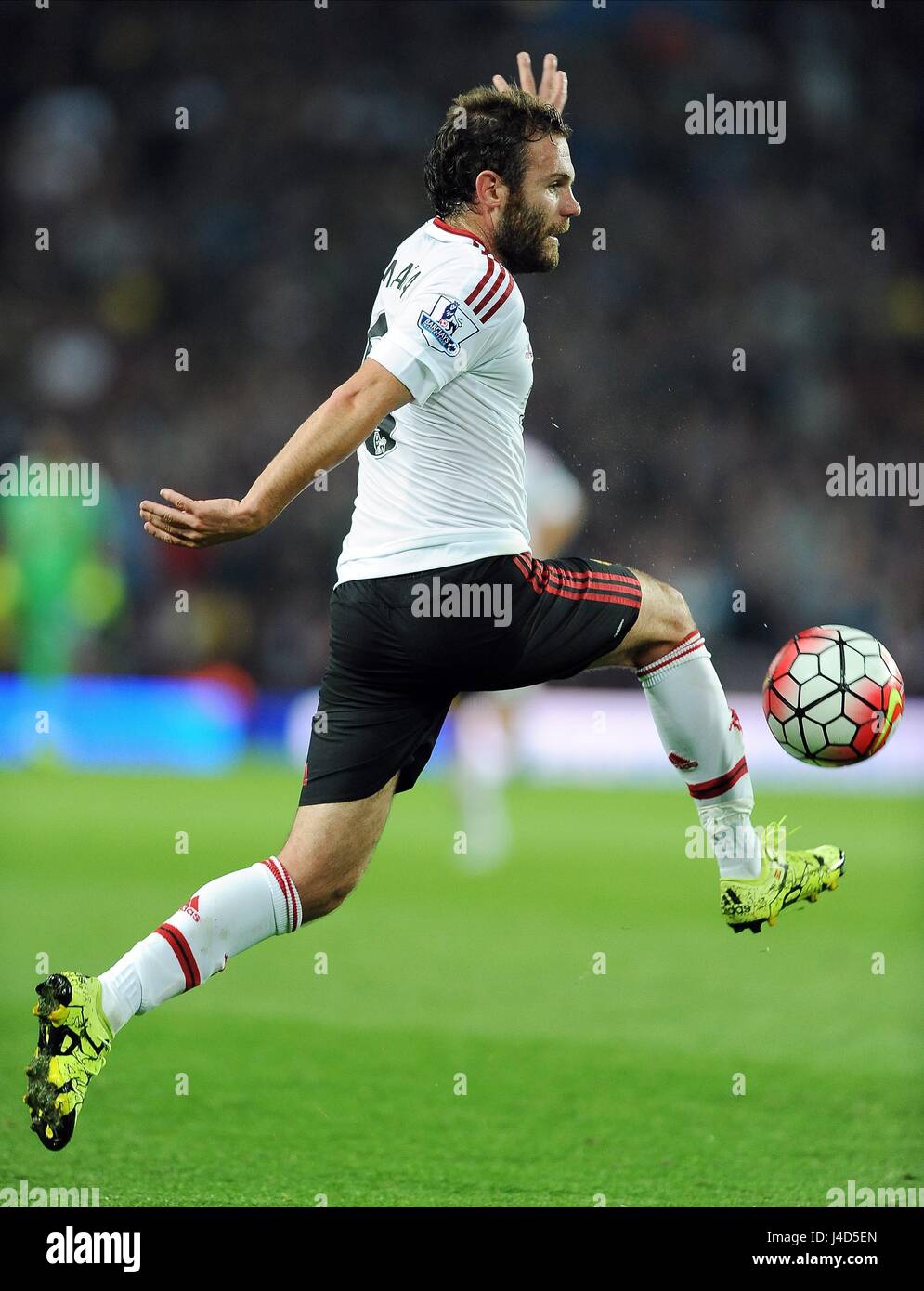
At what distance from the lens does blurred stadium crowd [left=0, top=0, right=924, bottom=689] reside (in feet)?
49.0

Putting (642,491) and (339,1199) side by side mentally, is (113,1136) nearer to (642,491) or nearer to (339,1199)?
(339,1199)

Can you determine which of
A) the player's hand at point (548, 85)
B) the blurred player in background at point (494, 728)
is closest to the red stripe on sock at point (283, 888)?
the player's hand at point (548, 85)

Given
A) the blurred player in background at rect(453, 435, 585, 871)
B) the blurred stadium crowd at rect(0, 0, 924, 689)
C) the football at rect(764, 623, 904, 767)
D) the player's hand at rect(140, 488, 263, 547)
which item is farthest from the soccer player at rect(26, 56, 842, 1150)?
the blurred stadium crowd at rect(0, 0, 924, 689)

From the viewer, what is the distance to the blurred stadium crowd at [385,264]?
49.0 ft

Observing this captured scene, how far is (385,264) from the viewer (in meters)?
17.3

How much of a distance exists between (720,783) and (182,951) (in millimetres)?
1429

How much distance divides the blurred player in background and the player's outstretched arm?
16.2 ft

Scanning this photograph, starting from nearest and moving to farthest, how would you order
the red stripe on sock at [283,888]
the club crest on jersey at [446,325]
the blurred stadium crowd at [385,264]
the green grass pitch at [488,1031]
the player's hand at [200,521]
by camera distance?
the player's hand at [200,521] → the club crest on jersey at [446,325] → the red stripe on sock at [283,888] → the green grass pitch at [488,1031] → the blurred stadium crowd at [385,264]

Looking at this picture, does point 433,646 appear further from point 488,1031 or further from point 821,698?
point 488,1031

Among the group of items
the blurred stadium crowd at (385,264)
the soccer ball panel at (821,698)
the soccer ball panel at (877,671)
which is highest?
the blurred stadium crowd at (385,264)

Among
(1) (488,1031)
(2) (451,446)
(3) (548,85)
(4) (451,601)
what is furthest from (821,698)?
(1) (488,1031)

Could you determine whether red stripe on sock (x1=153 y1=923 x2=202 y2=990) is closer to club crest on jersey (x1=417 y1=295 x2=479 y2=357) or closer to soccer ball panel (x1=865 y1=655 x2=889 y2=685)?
club crest on jersey (x1=417 y1=295 x2=479 y2=357)

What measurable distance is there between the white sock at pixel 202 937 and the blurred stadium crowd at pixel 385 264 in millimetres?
9563

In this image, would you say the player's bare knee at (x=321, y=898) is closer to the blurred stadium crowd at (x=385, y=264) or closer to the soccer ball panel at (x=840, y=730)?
the soccer ball panel at (x=840, y=730)
